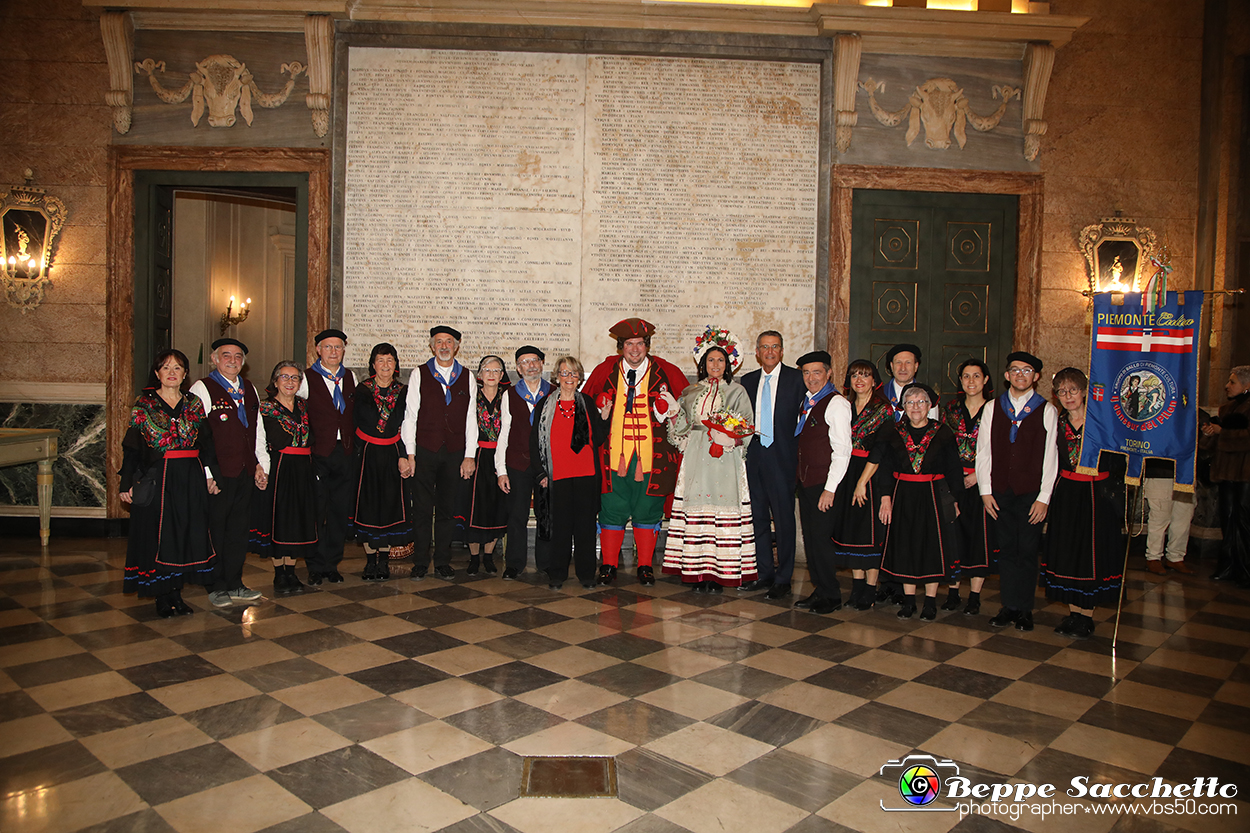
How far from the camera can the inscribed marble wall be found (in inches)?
273

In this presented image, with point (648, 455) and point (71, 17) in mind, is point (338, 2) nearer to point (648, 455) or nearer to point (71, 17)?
point (71, 17)

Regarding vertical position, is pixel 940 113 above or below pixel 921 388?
above

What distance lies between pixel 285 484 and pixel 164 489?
76cm

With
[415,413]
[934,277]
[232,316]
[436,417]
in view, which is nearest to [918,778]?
[436,417]

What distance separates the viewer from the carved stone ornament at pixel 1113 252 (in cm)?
707

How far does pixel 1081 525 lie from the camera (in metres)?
4.56

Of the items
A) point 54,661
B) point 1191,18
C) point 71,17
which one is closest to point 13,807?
point 54,661

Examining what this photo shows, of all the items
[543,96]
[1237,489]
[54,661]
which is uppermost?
[543,96]

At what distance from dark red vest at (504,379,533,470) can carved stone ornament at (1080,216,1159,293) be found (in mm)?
5154

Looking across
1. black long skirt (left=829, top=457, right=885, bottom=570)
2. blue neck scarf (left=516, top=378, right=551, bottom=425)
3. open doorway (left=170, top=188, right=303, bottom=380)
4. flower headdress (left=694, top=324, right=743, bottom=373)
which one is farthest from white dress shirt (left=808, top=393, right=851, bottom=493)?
open doorway (left=170, top=188, right=303, bottom=380)

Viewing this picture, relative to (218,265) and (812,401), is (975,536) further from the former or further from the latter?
(218,265)

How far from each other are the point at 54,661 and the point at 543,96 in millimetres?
5410

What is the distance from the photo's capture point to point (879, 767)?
2.94 m

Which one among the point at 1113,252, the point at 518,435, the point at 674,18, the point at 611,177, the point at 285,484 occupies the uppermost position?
the point at 674,18
